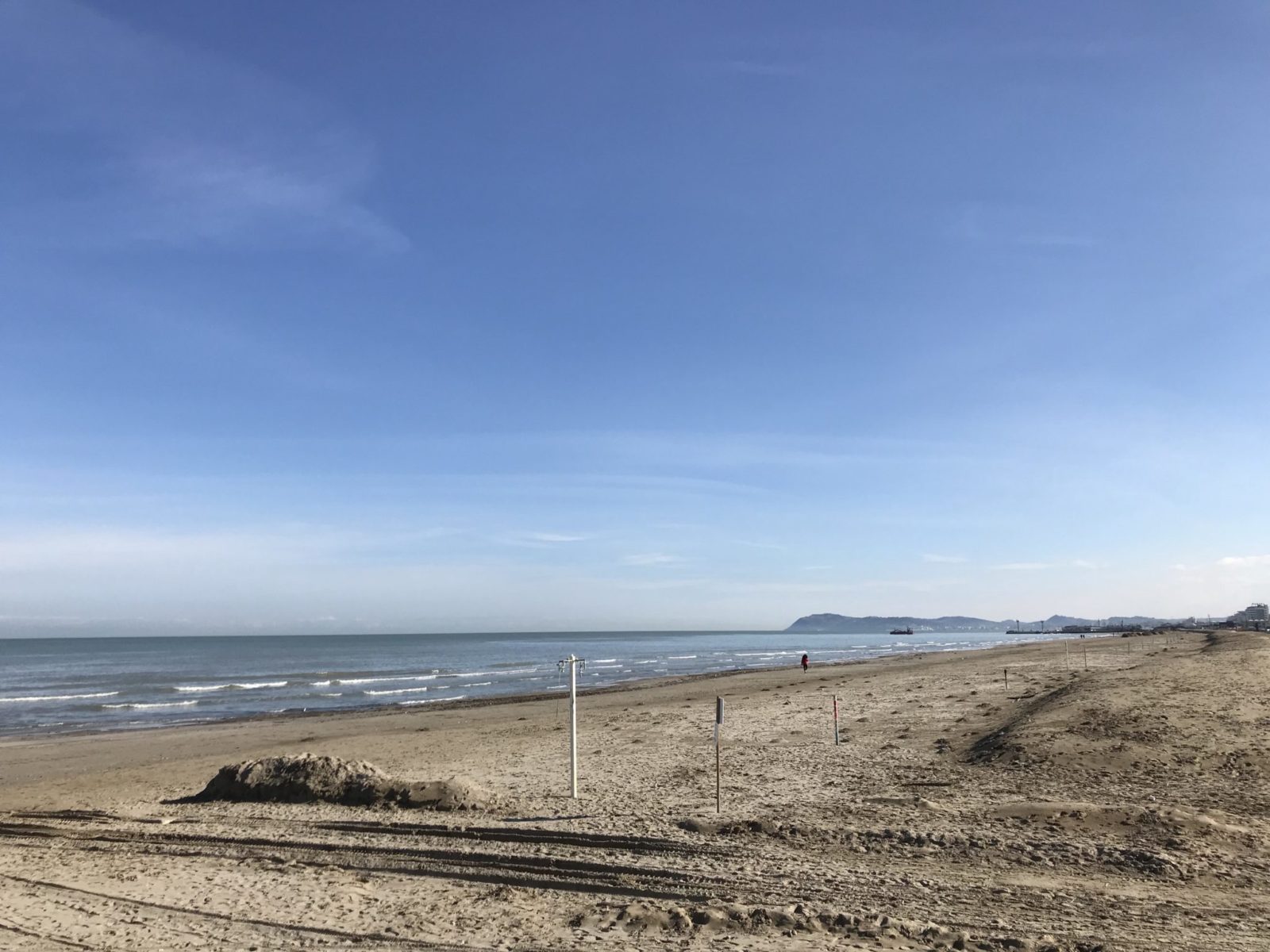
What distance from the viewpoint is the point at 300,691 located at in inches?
1716

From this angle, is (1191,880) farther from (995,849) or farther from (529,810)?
(529,810)

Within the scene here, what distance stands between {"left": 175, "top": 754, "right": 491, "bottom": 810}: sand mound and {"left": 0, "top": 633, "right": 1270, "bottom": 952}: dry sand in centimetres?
33

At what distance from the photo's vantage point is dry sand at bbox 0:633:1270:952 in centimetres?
772

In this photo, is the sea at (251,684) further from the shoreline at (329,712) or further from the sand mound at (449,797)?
the sand mound at (449,797)

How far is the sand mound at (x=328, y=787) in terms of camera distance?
12.7m

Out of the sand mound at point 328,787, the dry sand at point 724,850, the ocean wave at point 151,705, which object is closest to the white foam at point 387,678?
the ocean wave at point 151,705

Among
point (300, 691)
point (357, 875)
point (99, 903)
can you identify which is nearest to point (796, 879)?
point (357, 875)

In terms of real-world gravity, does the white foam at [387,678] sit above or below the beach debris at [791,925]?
below

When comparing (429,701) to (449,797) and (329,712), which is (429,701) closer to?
(329,712)

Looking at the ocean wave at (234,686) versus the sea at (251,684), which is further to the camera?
the ocean wave at (234,686)

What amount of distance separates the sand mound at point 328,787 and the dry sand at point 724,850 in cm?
33

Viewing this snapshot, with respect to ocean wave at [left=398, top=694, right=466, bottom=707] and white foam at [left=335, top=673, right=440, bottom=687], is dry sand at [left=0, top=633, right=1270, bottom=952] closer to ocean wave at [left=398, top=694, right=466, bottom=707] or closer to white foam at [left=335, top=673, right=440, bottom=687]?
ocean wave at [left=398, top=694, right=466, bottom=707]

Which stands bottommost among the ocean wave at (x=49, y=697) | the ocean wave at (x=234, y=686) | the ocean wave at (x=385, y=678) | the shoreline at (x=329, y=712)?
the ocean wave at (x=385, y=678)

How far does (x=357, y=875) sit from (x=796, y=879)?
5.07 m
